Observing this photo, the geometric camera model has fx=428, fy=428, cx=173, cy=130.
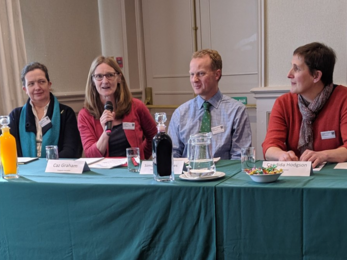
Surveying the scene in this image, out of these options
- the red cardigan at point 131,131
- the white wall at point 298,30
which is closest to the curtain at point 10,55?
the red cardigan at point 131,131

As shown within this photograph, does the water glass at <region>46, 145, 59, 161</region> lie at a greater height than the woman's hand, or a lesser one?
lesser

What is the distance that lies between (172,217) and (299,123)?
39.7 inches

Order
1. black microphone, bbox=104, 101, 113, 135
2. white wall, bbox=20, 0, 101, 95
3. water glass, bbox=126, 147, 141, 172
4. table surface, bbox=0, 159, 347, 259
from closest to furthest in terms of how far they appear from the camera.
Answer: table surface, bbox=0, 159, 347, 259
water glass, bbox=126, 147, 141, 172
black microphone, bbox=104, 101, 113, 135
white wall, bbox=20, 0, 101, 95

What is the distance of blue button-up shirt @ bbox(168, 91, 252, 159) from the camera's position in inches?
96.2

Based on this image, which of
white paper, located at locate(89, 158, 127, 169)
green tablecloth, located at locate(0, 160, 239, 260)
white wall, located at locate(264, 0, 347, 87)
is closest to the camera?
green tablecloth, located at locate(0, 160, 239, 260)

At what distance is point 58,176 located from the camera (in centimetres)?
188

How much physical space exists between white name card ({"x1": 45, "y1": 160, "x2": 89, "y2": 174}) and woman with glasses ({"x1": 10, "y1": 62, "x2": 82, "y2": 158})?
0.70 metres

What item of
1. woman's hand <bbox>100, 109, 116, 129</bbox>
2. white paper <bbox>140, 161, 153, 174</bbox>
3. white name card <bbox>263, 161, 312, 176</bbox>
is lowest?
white paper <bbox>140, 161, 153, 174</bbox>

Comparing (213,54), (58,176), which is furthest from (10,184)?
(213,54)

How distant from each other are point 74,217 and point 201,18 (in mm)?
3187

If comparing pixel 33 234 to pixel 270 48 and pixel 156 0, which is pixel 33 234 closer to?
pixel 270 48

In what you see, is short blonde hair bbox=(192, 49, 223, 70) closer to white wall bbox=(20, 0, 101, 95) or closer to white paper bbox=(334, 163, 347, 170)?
white paper bbox=(334, 163, 347, 170)

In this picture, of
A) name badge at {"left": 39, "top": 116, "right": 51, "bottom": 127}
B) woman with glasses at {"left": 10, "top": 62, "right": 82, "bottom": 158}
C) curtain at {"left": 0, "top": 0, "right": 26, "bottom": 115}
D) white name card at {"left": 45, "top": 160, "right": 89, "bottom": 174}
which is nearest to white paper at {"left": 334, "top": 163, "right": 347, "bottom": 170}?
white name card at {"left": 45, "top": 160, "right": 89, "bottom": 174}

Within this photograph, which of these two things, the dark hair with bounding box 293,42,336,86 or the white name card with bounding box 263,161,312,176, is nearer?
the white name card with bounding box 263,161,312,176
